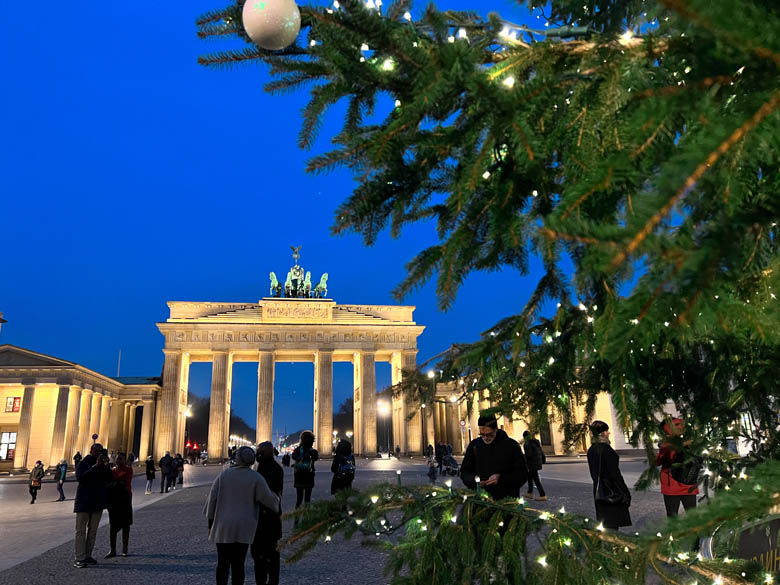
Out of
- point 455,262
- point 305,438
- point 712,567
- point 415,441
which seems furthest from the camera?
point 415,441

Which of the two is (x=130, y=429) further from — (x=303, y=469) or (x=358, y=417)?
(x=303, y=469)

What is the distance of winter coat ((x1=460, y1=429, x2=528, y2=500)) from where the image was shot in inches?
228

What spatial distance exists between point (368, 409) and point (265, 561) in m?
51.3

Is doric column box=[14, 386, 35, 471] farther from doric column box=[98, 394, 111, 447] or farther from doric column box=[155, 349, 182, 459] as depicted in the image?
doric column box=[155, 349, 182, 459]

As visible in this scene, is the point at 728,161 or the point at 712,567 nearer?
the point at 728,161

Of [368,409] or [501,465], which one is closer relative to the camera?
[501,465]

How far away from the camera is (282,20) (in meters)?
1.72

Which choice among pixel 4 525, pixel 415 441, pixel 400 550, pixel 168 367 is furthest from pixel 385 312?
pixel 400 550

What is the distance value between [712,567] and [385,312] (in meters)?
59.4

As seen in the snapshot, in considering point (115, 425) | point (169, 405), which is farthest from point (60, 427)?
point (115, 425)

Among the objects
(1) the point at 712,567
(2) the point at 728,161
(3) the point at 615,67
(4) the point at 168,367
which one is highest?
(4) the point at 168,367

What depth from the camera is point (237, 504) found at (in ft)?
20.2

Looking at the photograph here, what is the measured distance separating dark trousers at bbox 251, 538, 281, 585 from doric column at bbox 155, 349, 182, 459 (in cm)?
5443

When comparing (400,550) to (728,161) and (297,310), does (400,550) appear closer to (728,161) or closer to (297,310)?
(728,161)
